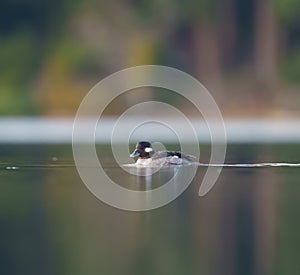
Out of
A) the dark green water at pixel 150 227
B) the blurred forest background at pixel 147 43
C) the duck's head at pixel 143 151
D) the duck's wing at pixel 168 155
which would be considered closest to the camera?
the dark green water at pixel 150 227

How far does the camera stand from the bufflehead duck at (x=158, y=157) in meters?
14.7

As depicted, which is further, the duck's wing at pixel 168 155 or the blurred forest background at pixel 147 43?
A: the blurred forest background at pixel 147 43

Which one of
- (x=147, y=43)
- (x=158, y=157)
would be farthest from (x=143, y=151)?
(x=147, y=43)

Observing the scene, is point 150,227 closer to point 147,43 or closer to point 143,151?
point 143,151

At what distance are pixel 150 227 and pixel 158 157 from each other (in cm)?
372

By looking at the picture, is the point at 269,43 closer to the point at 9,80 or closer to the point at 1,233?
the point at 9,80

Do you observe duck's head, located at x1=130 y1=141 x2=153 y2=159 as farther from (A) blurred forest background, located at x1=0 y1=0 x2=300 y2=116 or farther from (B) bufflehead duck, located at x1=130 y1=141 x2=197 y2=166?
(A) blurred forest background, located at x1=0 y1=0 x2=300 y2=116

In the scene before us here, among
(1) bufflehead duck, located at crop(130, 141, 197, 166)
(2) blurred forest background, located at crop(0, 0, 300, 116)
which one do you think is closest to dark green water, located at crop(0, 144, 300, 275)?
(1) bufflehead duck, located at crop(130, 141, 197, 166)

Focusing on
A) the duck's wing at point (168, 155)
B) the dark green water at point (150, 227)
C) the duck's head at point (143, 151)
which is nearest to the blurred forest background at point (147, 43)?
the duck's head at point (143, 151)

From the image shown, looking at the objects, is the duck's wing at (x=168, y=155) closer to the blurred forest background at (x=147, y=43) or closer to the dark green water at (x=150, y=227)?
the dark green water at (x=150, y=227)

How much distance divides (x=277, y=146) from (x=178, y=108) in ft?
26.4

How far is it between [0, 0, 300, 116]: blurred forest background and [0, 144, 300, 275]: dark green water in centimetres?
1317

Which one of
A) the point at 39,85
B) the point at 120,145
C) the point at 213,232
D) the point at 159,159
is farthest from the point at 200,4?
the point at 213,232

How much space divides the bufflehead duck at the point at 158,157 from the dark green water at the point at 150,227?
24cm
